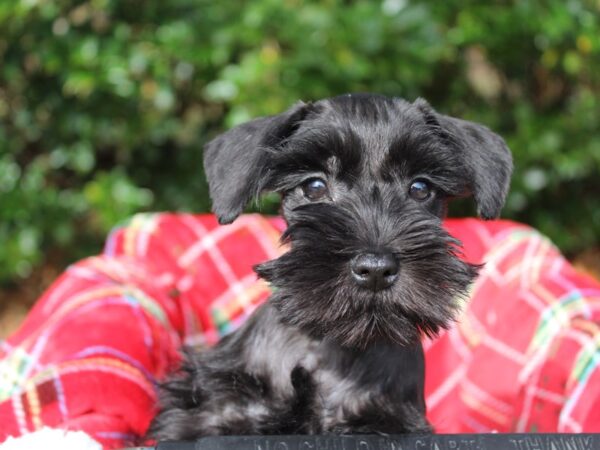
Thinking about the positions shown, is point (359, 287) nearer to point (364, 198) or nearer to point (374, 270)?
point (374, 270)

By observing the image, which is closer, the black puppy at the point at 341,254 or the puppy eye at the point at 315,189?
the black puppy at the point at 341,254

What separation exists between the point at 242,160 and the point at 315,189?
20 cm

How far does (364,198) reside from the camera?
2004 millimetres

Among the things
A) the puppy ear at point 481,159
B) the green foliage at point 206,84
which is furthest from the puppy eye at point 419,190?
the green foliage at point 206,84

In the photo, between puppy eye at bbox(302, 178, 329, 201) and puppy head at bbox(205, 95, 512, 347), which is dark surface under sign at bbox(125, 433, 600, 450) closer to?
puppy head at bbox(205, 95, 512, 347)

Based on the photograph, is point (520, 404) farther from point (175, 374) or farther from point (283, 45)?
point (283, 45)

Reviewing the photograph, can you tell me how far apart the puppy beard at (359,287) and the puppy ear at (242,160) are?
0.19 meters

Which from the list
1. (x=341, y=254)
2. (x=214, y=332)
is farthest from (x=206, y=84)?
(x=341, y=254)

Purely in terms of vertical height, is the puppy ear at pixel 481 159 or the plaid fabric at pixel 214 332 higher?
the puppy ear at pixel 481 159

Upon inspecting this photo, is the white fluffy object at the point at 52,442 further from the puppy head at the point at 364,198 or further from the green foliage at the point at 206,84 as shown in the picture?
the green foliage at the point at 206,84

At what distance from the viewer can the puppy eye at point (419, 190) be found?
2117mm

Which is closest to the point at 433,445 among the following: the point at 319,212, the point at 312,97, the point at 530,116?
the point at 319,212

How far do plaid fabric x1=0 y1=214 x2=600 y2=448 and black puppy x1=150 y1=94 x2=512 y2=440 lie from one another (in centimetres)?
32

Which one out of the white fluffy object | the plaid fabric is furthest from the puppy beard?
the plaid fabric
